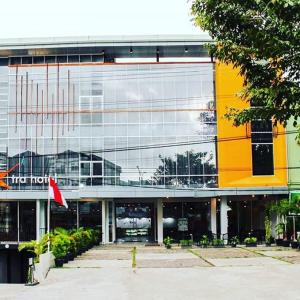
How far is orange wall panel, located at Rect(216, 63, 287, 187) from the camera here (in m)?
38.8

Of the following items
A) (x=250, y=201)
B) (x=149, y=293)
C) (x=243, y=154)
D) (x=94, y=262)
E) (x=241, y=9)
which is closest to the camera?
(x=241, y=9)

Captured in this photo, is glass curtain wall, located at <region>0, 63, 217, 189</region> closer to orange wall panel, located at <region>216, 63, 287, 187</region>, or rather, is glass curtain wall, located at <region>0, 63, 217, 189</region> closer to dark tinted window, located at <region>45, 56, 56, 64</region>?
orange wall panel, located at <region>216, 63, 287, 187</region>

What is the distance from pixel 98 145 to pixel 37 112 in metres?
5.41

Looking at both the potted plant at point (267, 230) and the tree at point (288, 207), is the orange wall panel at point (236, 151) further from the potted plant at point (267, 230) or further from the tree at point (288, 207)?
the tree at point (288, 207)

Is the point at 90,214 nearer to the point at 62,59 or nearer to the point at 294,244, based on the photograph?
the point at 62,59

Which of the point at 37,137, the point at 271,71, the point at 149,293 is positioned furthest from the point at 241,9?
the point at 37,137

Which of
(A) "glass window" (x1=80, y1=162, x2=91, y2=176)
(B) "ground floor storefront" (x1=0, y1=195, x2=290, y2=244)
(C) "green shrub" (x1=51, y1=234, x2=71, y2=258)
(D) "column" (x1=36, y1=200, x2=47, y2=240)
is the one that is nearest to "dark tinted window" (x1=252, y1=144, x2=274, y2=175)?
(B) "ground floor storefront" (x1=0, y1=195, x2=290, y2=244)

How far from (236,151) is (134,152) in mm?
7560

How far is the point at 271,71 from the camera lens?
372 inches

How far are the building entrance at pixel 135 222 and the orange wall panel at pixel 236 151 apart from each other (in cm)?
677

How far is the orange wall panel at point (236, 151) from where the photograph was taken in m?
38.8

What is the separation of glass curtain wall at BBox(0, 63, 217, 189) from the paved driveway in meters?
14.5

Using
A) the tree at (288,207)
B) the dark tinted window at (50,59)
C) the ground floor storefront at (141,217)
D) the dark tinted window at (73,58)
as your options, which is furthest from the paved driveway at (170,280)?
the dark tinted window at (50,59)

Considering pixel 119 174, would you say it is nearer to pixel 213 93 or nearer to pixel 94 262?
pixel 213 93
